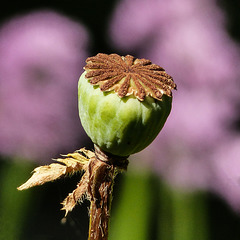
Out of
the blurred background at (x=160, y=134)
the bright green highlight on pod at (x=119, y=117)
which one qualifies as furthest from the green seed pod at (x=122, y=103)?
the blurred background at (x=160, y=134)

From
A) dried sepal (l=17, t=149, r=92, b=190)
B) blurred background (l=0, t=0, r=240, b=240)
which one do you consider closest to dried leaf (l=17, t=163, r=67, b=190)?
dried sepal (l=17, t=149, r=92, b=190)

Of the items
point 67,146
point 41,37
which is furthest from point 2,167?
point 41,37

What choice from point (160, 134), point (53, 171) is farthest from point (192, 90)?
point (53, 171)

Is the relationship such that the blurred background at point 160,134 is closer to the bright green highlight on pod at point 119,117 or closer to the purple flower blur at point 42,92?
the purple flower blur at point 42,92

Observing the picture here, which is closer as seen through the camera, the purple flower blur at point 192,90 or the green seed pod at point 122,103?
the green seed pod at point 122,103

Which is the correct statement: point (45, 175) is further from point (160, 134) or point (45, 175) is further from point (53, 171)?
point (160, 134)

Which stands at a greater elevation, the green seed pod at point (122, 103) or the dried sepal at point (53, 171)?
the green seed pod at point (122, 103)

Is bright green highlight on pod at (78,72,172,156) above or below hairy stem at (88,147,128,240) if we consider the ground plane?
above

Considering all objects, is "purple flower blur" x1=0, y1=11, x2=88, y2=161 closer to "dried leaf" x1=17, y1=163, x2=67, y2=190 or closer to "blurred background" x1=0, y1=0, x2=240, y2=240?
"blurred background" x1=0, y1=0, x2=240, y2=240

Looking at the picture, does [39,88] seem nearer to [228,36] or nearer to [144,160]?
[144,160]
